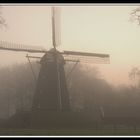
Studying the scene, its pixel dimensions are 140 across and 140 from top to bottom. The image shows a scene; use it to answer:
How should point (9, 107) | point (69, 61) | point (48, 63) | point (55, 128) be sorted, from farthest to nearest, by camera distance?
point (9, 107) < point (69, 61) < point (48, 63) < point (55, 128)

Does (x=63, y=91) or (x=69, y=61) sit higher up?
(x=69, y=61)

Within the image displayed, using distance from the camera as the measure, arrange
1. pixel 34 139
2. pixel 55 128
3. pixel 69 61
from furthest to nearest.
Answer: pixel 69 61
pixel 55 128
pixel 34 139

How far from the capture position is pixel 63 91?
37656 mm

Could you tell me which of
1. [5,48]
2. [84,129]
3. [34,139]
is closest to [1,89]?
[5,48]

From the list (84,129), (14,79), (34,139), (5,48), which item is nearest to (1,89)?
(14,79)

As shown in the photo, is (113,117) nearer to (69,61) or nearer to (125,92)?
(69,61)

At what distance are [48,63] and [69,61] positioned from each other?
10.4ft

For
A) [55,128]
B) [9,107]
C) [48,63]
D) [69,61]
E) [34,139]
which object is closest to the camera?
[34,139]

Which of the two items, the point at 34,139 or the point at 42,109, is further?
the point at 42,109

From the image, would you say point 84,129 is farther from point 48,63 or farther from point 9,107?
point 9,107

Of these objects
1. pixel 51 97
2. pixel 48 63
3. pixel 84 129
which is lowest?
pixel 84 129

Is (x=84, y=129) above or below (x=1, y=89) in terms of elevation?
below

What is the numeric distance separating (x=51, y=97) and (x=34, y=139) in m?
14.2

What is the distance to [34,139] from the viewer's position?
22500mm
